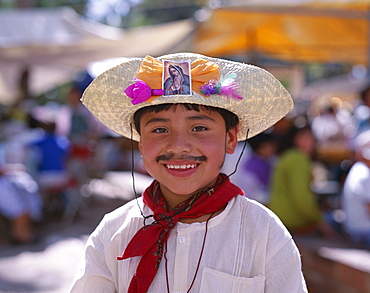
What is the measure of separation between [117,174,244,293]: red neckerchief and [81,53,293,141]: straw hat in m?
0.31

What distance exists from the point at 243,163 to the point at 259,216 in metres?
3.98

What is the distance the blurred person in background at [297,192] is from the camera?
488cm

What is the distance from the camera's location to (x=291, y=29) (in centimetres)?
689

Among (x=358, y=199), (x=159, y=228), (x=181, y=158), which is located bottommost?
(x=159, y=228)

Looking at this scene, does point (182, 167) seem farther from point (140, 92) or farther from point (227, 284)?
point (227, 284)

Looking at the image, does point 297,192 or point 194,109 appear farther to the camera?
point 297,192

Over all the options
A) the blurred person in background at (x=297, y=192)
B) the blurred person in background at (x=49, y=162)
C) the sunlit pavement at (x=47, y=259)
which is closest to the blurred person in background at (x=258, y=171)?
the blurred person in background at (x=297, y=192)

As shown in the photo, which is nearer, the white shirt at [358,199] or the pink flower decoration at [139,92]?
the pink flower decoration at [139,92]

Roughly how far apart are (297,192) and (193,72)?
3341mm

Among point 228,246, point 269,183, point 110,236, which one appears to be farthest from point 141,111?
point 269,183

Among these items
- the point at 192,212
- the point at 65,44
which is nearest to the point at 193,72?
the point at 192,212

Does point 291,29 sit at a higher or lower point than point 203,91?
higher

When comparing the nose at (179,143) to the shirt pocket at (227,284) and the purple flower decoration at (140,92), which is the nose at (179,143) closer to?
the purple flower decoration at (140,92)

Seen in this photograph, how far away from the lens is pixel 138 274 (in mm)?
1731
